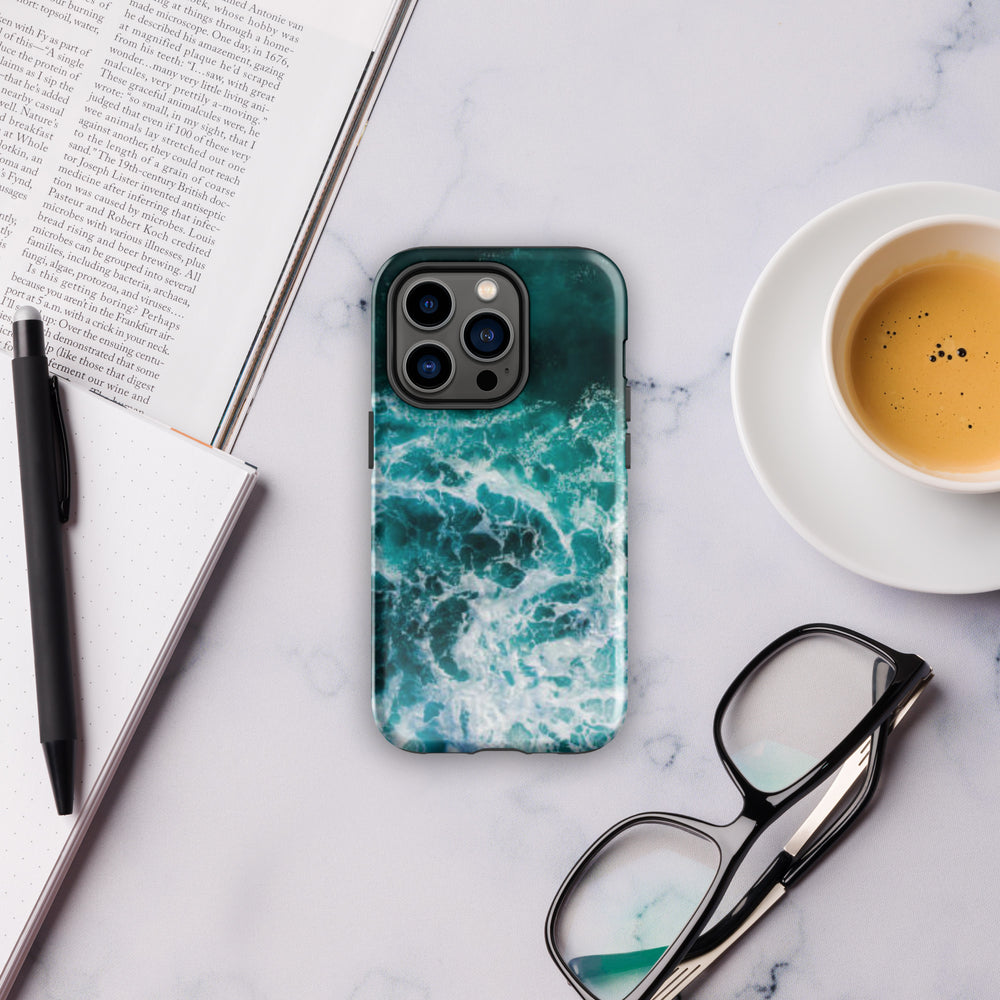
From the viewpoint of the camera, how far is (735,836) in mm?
538

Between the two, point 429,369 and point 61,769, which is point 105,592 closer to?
point 61,769

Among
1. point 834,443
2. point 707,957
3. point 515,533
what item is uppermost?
point 834,443

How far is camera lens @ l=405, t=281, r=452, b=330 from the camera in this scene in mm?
542

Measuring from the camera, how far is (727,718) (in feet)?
1.80

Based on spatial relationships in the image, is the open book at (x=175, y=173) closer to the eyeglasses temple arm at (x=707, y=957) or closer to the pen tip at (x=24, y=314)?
the pen tip at (x=24, y=314)

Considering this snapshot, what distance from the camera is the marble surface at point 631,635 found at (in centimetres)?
55

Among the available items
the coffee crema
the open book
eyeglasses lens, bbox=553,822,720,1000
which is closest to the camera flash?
the open book

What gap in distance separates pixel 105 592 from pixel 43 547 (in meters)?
0.05

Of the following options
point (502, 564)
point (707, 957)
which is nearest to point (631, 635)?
point (502, 564)

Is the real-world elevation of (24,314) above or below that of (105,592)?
above

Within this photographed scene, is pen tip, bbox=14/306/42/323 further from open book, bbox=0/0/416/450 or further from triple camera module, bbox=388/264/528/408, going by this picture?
triple camera module, bbox=388/264/528/408

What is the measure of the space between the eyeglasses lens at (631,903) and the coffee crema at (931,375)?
28cm

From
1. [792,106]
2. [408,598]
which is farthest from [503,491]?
[792,106]

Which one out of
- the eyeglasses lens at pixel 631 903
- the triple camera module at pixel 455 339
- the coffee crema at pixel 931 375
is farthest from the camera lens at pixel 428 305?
the eyeglasses lens at pixel 631 903
